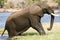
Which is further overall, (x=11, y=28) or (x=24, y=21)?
(x=24, y=21)

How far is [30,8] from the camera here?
12.9 m

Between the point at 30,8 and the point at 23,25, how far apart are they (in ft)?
2.62

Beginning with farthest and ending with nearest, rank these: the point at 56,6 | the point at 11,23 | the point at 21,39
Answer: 1. the point at 56,6
2. the point at 11,23
3. the point at 21,39

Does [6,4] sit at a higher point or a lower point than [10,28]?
lower

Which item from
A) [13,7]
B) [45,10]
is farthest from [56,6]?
[45,10]

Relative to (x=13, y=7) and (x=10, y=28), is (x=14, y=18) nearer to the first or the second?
(x=10, y=28)

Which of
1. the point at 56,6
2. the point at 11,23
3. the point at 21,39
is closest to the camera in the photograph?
the point at 21,39

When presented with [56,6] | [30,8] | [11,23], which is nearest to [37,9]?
[30,8]

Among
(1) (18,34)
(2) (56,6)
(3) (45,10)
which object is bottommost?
(2) (56,6)

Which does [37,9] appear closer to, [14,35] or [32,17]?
[32,17]

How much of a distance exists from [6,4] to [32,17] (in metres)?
47.2

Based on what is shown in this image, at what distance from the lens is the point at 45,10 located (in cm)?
1312

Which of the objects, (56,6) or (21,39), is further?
(56,6)

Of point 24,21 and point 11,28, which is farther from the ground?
point 24,21
